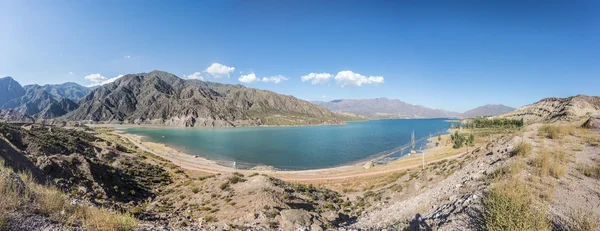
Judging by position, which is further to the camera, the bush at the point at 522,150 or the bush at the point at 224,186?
the bush at the point at 224,186

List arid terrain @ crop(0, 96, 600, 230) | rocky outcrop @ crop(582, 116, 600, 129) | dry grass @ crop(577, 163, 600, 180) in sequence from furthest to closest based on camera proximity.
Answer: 1. rocky outcrop @ crop(582, 116, 600, 129)
2. dry grass @ crop(577, 163, 600, 180)
3. arid terrain @ crop(0, 96, 600, 230)

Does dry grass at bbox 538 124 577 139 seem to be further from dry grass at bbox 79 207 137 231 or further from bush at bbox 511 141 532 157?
dry grass at bbox 79 207 137 231

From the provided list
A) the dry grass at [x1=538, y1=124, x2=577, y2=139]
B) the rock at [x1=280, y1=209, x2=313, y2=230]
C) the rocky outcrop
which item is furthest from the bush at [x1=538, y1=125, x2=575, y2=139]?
the rock at [x1=280, y1=209, x2=313, y2=230]

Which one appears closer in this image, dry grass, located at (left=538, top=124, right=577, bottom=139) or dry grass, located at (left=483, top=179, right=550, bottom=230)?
dry grass, located at (left=483, top=179, right=550, bottom=230)

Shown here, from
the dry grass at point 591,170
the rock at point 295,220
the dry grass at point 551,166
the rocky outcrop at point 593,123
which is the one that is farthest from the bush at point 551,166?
the rock at point 295,220

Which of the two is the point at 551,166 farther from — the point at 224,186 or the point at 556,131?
the point at 224,186

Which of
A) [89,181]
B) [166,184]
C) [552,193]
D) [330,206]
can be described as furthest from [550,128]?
[166,184]

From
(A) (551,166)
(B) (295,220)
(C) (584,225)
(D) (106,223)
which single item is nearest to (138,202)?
(B) (295,220)

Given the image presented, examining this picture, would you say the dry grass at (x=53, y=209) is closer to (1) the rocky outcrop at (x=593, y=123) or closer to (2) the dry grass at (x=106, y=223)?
(2) the dry grass at (x=106, y=223)

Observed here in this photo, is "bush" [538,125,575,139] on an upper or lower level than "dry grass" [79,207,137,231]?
upper

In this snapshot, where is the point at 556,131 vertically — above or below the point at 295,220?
above

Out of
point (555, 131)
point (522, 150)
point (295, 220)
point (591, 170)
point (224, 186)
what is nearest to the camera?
point (591, 170)
